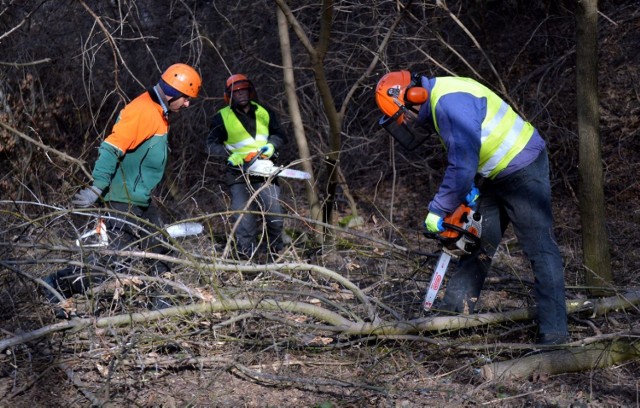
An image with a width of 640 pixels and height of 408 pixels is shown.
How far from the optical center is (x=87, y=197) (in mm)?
5648

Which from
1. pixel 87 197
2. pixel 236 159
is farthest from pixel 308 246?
pixel 87 197

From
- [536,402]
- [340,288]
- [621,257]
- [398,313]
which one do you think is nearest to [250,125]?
[340,288]

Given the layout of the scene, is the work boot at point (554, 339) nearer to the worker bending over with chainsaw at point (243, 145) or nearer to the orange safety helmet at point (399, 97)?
the orange safety helmet at point (399, 97)

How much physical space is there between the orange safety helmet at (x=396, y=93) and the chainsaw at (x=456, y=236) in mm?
682

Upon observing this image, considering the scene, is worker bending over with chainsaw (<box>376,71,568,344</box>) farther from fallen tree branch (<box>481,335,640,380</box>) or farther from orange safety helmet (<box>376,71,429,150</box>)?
fallen tree branch (<box>481,335,640,380</box>)

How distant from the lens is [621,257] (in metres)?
6.95

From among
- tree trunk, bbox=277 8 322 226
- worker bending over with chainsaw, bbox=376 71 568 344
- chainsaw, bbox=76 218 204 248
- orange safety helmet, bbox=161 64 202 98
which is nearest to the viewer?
worker bending over with chainsaw, bbox=376 71 568 344

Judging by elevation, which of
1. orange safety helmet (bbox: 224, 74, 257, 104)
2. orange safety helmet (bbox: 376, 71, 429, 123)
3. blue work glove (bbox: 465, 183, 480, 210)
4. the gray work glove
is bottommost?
the gray work glove

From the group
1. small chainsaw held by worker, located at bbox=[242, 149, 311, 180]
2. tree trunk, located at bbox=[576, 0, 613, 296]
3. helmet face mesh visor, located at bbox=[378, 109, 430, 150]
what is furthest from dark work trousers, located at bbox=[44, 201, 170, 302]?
tree trunk, located at bbox=[576, 0, 613, 296]

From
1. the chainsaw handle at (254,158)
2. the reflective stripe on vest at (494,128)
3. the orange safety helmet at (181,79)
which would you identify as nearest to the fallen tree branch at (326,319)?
the reflective stripe on vest at (494,128)

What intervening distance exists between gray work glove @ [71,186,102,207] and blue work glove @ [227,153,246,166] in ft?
6.05

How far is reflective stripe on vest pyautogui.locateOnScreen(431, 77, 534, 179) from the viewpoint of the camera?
4.82 meters

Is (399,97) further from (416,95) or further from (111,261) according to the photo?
(111,261)

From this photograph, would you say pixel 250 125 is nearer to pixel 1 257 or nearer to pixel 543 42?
pixel 1 257
